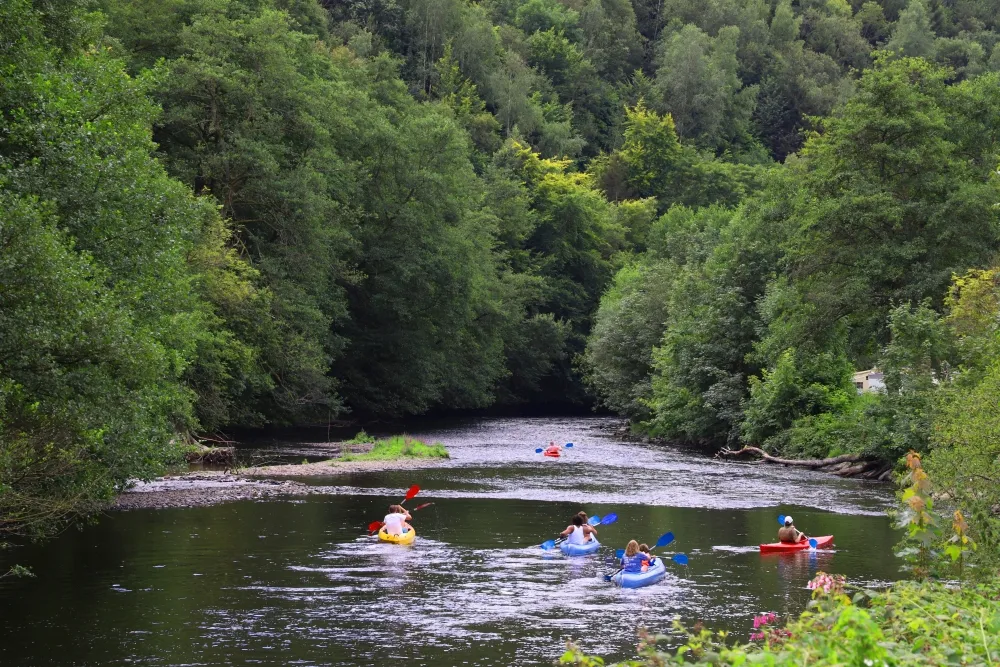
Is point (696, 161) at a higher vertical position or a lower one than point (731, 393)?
higher

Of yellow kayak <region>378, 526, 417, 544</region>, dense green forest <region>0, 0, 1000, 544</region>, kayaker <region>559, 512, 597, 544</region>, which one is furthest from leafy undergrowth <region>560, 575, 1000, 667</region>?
yellow kayak <region>378, 526, 417, 544</region>

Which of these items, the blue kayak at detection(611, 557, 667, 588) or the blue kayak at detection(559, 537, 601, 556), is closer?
the blue kayak at detection(611, 557, 667, 588)

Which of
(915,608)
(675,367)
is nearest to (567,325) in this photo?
(675,367)

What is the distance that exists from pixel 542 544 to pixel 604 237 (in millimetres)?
Answer: 67602

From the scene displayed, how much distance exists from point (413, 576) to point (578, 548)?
391cm

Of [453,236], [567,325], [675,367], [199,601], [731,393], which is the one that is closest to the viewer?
[199,601]

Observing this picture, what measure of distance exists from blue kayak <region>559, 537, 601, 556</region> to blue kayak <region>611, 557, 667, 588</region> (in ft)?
7.33

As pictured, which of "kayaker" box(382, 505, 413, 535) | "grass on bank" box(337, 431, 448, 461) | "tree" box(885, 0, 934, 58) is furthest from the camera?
"tree" box(885, 0, 934, 58)

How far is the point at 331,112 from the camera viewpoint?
5584 centimetres

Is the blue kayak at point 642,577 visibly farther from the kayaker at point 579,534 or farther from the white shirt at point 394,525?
the white shirt at point 394,525

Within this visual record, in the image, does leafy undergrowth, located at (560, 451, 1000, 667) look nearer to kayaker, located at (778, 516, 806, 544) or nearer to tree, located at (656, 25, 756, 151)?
kayaker, located at (778, 516, 806, 544)

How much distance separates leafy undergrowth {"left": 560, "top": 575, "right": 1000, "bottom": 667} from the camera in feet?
23.5

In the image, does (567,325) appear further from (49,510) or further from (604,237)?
(49,510)

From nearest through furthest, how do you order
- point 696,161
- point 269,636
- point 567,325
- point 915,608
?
point 915,608 < point 269,636 < point 567,325 < point 696,161
